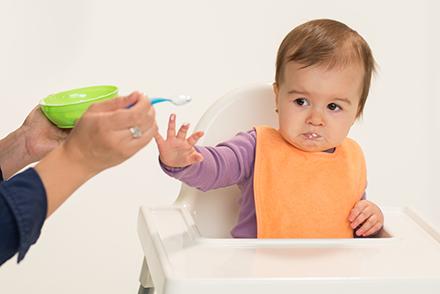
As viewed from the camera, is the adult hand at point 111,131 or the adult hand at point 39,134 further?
the adult hand at point 39,134

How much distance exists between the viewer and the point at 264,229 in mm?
1392

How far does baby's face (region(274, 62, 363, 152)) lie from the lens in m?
1.36

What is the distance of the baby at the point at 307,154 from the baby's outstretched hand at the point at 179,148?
69mm

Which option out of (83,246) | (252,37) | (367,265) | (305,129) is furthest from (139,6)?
(367,265)

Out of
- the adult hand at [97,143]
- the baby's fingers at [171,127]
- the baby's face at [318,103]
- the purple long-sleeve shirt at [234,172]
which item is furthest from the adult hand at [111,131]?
the baby's face at [318,103]

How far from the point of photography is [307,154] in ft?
4.71

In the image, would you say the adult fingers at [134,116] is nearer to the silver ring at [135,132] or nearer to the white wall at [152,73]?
the silver ring at [135,132]

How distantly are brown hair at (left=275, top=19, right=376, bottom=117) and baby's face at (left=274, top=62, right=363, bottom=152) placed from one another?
0.01 meters

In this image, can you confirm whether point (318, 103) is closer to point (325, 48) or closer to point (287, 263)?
point (325, 48)

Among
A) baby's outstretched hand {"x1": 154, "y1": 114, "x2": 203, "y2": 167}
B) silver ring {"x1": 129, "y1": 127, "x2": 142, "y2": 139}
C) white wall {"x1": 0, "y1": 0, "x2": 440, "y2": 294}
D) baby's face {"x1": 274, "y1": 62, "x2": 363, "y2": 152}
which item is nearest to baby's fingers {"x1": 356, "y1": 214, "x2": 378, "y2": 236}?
baby's face {"x1": 274, "y1": 62, "x2": 363, "y2": 152}

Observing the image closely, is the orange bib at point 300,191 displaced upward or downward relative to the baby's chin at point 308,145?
downward

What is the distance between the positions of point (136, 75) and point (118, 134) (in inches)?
56.2

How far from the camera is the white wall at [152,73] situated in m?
2.28

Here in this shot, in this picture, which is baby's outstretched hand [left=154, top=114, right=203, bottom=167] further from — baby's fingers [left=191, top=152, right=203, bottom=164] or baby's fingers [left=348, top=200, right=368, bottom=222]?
baby's fingers [left=348, top=200, right=368, bottom=222]
